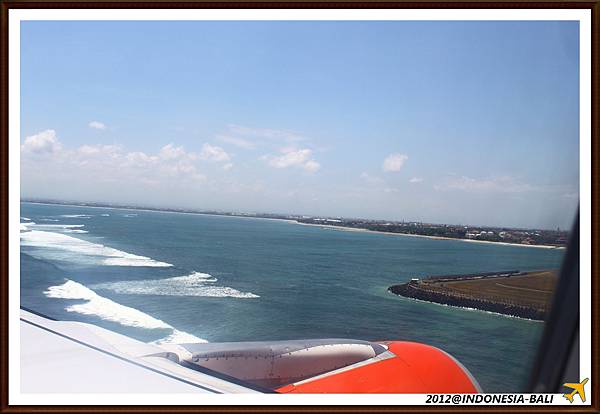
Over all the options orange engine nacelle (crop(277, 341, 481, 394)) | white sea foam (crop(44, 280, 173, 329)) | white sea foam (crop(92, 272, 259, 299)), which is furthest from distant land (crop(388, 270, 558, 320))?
white sea foam (crop(44, 280, 173, 329))

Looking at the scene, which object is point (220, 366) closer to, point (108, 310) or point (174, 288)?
point (108, 310)

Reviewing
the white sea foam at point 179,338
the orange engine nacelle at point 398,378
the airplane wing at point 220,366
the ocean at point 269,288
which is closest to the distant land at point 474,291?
the ocean at point 269,288

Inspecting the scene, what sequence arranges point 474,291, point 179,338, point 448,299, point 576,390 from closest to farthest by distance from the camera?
1. point 576,390
2. point 179,338
3. point 474,291
4. point 448,299

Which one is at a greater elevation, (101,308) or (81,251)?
(81,251)

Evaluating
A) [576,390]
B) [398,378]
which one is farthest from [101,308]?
[576,390]

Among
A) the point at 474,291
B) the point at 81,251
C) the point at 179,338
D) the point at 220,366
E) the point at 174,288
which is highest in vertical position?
the point at 220,366

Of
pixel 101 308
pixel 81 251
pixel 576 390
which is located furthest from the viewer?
pixel 81 251

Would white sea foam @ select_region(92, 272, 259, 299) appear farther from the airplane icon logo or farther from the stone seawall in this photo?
the airplane icon logo
